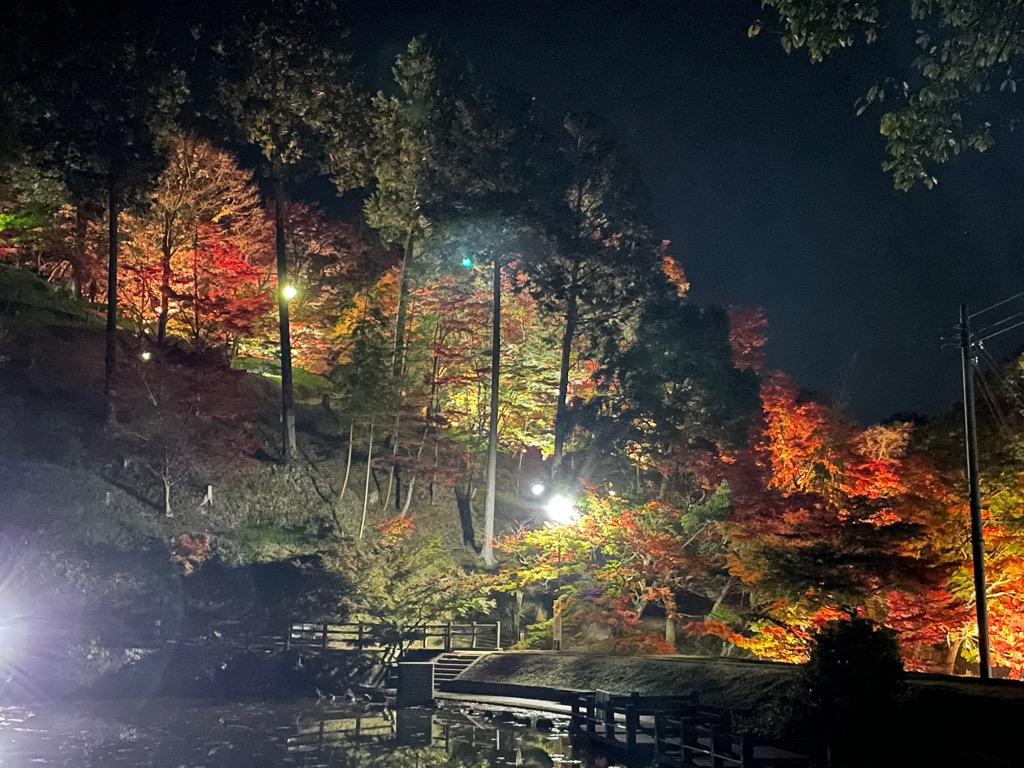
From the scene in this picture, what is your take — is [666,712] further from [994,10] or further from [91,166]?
[91,166]

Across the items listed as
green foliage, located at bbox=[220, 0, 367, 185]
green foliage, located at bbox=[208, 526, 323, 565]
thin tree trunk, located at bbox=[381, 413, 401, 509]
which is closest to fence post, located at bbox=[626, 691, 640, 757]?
green foliage, located at bbox=[208, 526, 323, 565]

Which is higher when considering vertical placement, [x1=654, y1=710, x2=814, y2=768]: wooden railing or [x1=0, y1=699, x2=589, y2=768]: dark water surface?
[x1=654, y1=710, x2=814, y2=768]: wooden railing

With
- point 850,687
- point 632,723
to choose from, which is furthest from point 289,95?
point 850,687

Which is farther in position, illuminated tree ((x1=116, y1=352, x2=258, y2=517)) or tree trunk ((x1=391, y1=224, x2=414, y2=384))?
tree trunk ((x1=391, y1=224, x2=414, y2=384))

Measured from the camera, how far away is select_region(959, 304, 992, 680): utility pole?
693 inches

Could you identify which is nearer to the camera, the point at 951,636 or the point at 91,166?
the point at 951,636

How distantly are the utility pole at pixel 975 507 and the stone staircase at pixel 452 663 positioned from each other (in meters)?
15.2

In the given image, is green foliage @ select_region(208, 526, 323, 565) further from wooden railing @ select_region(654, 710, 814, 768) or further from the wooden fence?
wooden railing @ select_region(654, 710, 814, 768)

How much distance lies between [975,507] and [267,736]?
53.0 ft

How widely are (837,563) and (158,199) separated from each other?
1162 inches

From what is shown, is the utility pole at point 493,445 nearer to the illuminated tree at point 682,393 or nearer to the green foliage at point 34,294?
the illuminated tree at point 682,393

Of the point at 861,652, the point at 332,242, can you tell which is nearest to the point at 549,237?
the point at 332,242

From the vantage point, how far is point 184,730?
19641 millimetres

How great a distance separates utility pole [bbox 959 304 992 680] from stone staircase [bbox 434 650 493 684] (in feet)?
49.8
